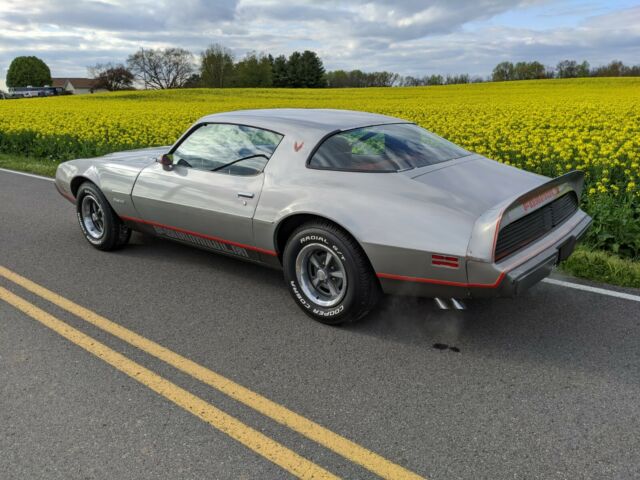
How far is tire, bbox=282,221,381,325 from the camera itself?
11.3ft

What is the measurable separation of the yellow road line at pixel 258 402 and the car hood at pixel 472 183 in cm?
148

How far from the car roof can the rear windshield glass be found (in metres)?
0.12

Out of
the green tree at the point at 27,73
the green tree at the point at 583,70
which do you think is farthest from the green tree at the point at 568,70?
the green tree at the point at 27,73

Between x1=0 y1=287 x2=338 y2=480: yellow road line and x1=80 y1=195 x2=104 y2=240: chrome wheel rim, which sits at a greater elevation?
x1=80 y1=195 x2=104 y2=240: chrome wheel rim

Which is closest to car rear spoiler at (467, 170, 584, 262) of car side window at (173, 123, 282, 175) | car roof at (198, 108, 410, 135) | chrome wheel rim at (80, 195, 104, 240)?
car roof at (198, 108, 410, 135)

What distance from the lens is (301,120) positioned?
4.13 meters

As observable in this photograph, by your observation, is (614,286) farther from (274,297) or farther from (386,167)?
(274,297)

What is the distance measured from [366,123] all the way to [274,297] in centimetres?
157

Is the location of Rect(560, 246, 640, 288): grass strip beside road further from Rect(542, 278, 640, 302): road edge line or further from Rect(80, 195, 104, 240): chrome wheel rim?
Rect(80, 195, 104, 240): chrome wheel rim

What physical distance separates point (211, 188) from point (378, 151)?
1370 mm

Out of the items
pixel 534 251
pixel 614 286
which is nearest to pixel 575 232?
pixel 534 251

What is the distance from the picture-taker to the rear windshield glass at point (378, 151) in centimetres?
368

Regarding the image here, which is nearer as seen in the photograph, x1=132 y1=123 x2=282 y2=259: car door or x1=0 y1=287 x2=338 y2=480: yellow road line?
x1=0 y1=287 x2=338 y2=480: yellow road line

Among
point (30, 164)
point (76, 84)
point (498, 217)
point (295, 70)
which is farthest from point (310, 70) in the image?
point (498, 217)
